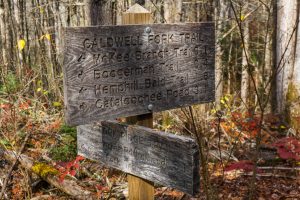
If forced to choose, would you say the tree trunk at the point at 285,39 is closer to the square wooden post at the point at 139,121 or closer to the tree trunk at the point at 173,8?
the tree trunk at the point at 173,8

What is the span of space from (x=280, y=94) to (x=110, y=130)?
609cm

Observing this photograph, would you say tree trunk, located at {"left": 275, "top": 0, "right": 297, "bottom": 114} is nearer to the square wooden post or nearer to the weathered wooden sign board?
the weathered wooden sign board

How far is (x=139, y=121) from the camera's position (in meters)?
2.60

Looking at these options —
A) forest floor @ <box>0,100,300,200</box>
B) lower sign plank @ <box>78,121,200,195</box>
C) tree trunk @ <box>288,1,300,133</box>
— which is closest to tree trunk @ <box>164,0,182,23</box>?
tree trunk @ <box>288,1,300,133</box>

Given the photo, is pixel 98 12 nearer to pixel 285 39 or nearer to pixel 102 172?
pixel 102 172

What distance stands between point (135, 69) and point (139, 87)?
0.37 ft

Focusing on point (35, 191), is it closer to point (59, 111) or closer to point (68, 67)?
point (59, 111)

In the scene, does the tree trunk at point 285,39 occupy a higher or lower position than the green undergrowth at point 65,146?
higher

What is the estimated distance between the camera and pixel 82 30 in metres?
2.14

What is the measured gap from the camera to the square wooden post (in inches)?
102

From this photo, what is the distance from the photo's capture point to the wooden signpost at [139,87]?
2188 mm

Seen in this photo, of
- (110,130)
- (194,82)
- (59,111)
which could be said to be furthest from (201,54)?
(59,111)

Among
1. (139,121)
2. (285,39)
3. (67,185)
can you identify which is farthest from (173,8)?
(139,121)

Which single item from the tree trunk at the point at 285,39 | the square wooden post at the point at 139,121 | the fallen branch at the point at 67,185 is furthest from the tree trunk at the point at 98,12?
the tree trunk at the point at 285,39
